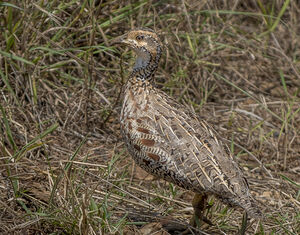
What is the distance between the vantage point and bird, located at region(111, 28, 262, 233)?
4.42 m

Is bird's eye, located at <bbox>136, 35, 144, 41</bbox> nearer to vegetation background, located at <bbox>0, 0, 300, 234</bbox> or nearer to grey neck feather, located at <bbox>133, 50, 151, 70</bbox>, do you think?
grey neck feather, located at <bbox>133, 50, 151, 70</bbox>

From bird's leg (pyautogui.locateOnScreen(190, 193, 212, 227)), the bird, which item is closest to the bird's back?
the bird

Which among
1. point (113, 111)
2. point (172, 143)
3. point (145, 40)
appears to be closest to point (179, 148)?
point (172, 143)

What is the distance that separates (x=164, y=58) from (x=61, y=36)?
3.66 feet

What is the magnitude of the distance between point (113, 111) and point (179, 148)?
67.9 inches

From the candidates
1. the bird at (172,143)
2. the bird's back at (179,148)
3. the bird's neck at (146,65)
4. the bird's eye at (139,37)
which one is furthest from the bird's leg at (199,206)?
the bird's eye at (139,37)

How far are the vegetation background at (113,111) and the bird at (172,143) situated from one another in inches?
13.6

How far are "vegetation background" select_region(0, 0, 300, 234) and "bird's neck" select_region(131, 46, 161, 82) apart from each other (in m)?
0.58

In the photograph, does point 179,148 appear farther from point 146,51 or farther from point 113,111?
point 113,111

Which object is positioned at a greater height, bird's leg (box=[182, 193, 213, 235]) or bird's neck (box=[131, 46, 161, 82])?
bird's neck (box=[131, 46, 161, 82])

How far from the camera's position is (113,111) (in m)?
6.18

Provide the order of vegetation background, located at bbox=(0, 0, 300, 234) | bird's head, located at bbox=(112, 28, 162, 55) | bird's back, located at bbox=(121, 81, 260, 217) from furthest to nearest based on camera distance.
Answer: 1. bird's head, located at bbox=(112, 28, 162, 55)
2. vegetation background, located at bbox=(0, 0, 300, 234)
3. bird's back, located at bbox=(121, 81, 260, 217)

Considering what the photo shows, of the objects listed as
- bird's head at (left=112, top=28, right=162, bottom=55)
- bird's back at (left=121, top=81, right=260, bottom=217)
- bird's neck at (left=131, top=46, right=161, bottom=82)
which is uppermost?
bird's head at (left=112, top=28, right=162, bottom=55)

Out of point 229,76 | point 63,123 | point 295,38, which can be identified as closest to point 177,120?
point 63,123
